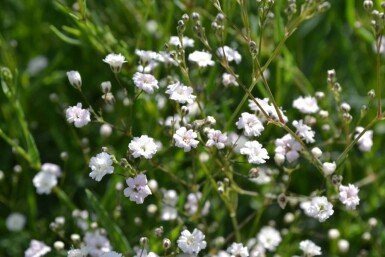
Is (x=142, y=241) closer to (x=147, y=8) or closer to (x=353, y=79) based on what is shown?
(x=147, y=8)

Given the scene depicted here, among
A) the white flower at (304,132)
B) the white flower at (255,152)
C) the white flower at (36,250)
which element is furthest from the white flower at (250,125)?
the white flower at (36,250)

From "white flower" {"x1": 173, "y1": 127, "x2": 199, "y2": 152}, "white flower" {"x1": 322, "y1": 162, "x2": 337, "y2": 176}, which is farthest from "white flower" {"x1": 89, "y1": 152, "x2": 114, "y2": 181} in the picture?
"white flower" {"x1": 322, "y1": 162, "x2": 337, "y2": 176}

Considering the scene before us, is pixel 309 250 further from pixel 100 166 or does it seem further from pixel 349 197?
pixel 100 166

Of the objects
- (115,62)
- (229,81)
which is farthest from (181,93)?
(229,81)

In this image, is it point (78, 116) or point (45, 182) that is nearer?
point (78, 116)

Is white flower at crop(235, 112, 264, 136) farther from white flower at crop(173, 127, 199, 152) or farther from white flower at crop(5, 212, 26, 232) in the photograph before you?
white flower at crop(5, 212, 26, 232)

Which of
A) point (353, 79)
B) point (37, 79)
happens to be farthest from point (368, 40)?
point (37, 79)

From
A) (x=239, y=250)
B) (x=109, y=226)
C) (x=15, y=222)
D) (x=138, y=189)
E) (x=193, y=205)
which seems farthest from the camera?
(x=15, y=222)
